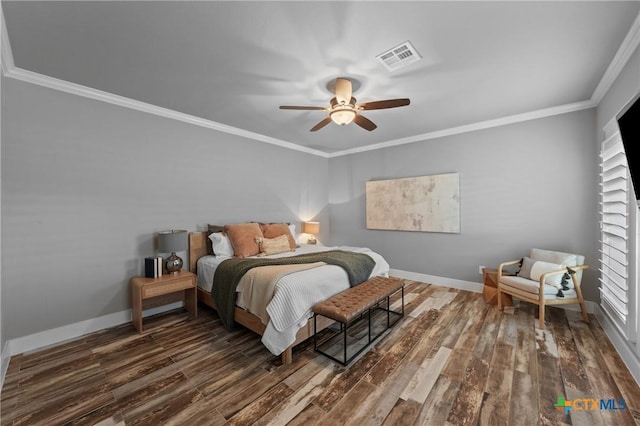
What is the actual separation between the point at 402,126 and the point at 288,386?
12.3 ft

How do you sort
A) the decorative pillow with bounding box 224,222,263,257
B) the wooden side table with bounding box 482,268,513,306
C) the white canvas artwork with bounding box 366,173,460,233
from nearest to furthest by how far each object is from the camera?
1. the wooden side table with bounding box 482,268,513,306
2. the decorative pillow with bounding box 224,222,263,257
3. the white canvas artwork with bounding box 366,173,460,233

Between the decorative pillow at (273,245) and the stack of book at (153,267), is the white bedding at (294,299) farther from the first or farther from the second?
the stack of book at (153,267)

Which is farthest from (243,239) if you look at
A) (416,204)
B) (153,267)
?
(416,204)

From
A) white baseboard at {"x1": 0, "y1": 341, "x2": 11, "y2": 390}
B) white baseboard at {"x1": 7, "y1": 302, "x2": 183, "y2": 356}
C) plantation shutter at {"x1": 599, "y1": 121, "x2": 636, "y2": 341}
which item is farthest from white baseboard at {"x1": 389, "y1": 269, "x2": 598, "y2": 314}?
white baseboard at {"x1": 0, "y1": 341, "x2": 11, "y2": 390}

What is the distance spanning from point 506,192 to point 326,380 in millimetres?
3584

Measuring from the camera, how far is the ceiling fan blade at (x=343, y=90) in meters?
2.44

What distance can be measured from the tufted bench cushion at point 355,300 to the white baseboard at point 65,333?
7.82ft

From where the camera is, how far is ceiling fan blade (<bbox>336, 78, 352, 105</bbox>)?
8.00ft

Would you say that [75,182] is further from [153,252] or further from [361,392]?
[361,392]

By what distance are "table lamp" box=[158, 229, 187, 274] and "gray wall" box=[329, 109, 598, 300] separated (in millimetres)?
3476

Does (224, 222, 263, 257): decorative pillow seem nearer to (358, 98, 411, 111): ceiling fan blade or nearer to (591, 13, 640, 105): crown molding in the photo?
(358, 98, 411, 111): ceiling fan blade

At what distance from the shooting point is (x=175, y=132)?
135 inches

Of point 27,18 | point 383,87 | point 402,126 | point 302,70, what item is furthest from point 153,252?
point 402,126

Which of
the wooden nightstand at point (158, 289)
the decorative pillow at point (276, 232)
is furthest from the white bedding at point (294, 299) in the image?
the decorative pillow at point (276, 232)
